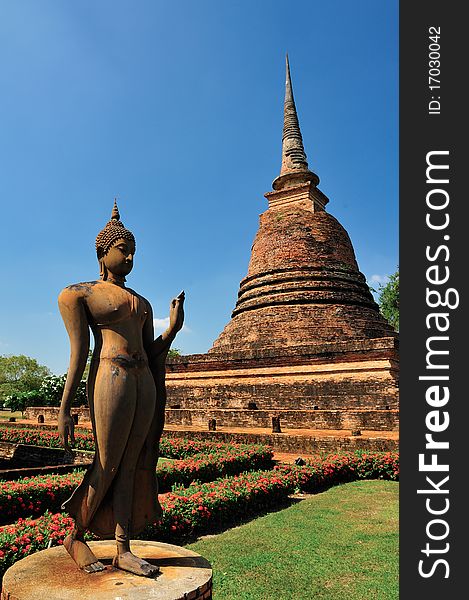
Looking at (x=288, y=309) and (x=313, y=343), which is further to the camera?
(x=288, y=309)

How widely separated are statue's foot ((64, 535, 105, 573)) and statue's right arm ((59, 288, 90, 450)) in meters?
0.68

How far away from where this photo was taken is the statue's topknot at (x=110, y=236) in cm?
368

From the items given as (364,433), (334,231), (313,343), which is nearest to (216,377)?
(313,343)

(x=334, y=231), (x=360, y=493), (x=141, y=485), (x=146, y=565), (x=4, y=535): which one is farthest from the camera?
(x=334, y=231)

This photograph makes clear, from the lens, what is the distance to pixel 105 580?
3.14 meters

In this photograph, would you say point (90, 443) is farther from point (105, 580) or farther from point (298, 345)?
point (105, 580)

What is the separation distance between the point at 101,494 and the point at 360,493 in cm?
642

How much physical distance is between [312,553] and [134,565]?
9.55 ft

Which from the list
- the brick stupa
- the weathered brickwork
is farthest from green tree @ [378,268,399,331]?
the weathered brickwork

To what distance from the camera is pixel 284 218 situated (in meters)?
24.7

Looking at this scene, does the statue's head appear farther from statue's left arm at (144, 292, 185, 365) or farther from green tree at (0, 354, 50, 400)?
green tree at (0, 354, 50, 400)

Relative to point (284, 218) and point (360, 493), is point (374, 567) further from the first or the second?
point (284, 218)

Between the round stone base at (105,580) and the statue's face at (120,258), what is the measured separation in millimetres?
2117

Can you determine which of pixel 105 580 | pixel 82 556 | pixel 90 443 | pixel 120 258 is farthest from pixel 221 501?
pixel 90 443
